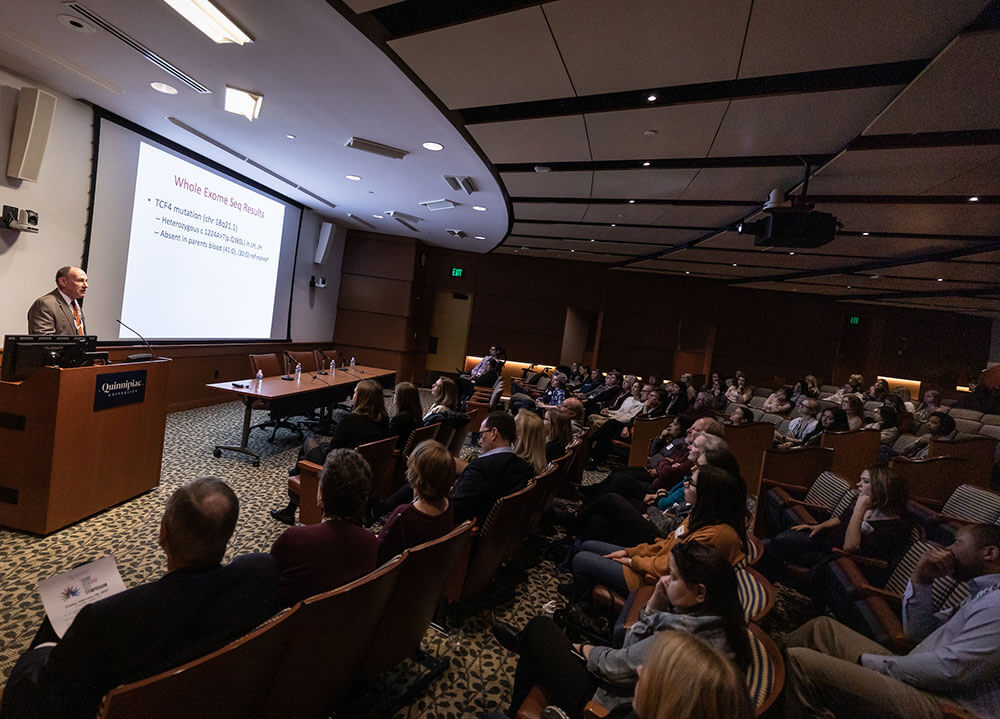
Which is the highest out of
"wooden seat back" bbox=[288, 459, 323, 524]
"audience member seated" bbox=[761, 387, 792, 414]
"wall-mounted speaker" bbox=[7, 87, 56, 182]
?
"wall-mounted speaker" bbox=[7, 87, 56, 182]

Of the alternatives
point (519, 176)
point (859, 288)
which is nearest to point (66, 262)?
point (519, 176)

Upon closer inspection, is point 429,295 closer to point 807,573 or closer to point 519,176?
point 519,176

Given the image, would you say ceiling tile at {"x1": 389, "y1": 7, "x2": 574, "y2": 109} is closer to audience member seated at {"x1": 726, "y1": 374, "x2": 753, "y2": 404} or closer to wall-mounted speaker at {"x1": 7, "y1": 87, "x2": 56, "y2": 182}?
wall-mounted speaker at {"x1": 7, "y1": 87, "x2": 56, "y2": 182}

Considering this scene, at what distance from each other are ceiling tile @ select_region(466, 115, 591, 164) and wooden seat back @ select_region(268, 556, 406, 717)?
11.8 ft

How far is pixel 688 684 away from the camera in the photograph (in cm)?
103

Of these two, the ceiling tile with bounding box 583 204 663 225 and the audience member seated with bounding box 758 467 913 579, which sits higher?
the ceiling tile with bounding box 583 204 663 225

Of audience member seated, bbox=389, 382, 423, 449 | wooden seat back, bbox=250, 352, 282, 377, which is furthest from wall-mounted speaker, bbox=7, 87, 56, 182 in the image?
audience member seated, bbox=389, 382, 423, 449

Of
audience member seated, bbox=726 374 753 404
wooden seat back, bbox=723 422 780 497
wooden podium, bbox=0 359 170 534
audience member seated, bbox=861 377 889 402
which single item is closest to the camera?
wooden podium, bbox=0 359 170 534

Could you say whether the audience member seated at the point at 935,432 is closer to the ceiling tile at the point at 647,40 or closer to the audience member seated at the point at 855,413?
the audience member seated at the point at 855,413

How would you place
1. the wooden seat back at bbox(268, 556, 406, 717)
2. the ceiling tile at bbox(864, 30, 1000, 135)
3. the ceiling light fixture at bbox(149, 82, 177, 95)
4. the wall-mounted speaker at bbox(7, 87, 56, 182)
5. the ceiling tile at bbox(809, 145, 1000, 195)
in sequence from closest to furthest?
1. the wooden seat back at bbox(268, 556, 406, 717)
2. the ceiling tile at bbox(864, 30, 1000, 135)
3. the ceiling tile at bbox(809, 145, 1000, 195)
4. the ceiling light fixture at bbox(149, 82, 177, 95)
5. the wall-mounted speaker at bbox(7, 87, 56, 182)

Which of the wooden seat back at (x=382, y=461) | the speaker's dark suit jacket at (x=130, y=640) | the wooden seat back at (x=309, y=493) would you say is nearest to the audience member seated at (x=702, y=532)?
the wooden seat back at (x=382, y=461)

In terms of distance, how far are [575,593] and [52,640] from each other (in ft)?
7.72

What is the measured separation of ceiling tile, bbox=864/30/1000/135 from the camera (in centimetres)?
236

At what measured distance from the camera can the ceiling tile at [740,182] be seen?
174 inches
